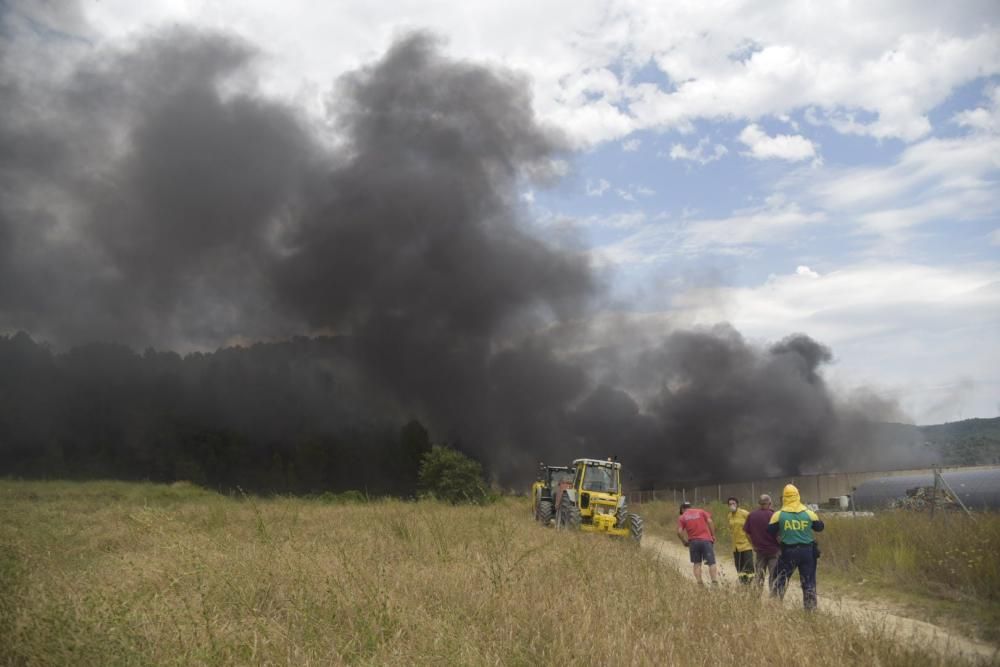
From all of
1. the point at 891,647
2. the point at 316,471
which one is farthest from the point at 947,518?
the point at 316,471

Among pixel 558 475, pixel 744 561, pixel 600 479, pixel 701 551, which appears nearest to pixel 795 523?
pixel 744 561

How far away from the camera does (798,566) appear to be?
10.3 metres

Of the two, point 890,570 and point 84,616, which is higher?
point 84,616

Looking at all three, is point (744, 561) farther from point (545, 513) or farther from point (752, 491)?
point (752, 491)

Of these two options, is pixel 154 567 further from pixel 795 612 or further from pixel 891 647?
pixel 891 647

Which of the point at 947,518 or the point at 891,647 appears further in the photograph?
the point at 947,518

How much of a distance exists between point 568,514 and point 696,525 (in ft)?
23.6

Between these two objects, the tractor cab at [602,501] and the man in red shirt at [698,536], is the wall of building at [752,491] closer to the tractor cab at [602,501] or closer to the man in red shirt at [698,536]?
the tractor cab at [602,501]

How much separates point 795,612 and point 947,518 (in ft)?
32.5

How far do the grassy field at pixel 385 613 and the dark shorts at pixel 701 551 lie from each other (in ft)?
6.45

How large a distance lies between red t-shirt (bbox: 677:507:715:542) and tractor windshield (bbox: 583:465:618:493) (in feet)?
28.5

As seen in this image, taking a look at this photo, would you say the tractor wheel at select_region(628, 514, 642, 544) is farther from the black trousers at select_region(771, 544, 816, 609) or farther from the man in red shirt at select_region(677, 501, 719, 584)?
the black trousers at select_region(771, 544, 816, 609)

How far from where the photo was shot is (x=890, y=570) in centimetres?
1407

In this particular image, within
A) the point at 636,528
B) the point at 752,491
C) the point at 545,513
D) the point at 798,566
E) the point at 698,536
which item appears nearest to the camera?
the point at 798,566
